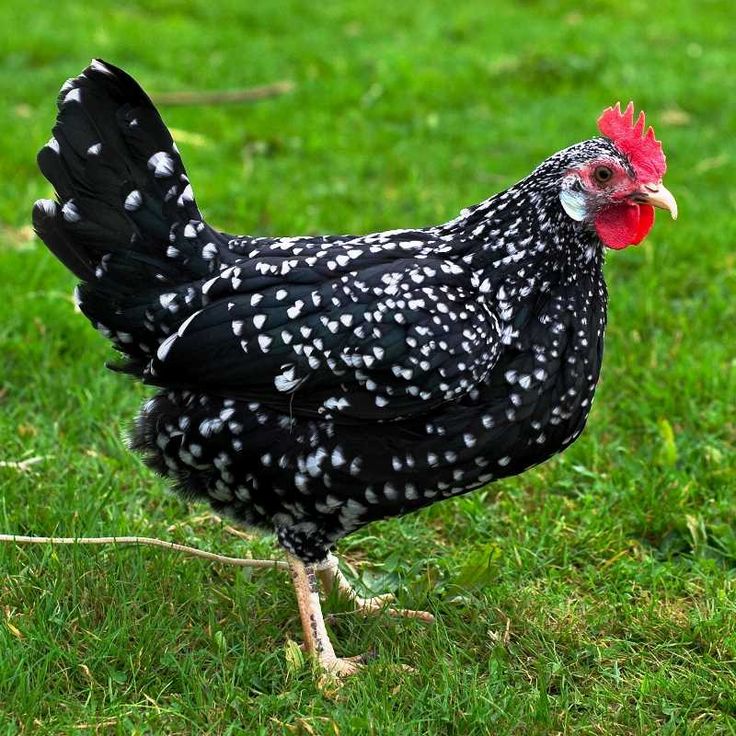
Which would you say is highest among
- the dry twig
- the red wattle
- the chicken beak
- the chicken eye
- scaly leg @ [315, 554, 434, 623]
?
the chicken eye

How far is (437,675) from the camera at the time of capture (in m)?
3.29

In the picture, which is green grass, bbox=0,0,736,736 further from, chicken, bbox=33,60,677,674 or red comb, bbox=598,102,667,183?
red comb, bbox=598,102,667,183

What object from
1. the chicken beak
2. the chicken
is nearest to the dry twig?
the chicken

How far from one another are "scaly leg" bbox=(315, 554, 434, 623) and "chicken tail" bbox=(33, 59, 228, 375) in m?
1.06

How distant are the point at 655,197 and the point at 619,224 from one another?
0.45 ft

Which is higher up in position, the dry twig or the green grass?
the dry twig

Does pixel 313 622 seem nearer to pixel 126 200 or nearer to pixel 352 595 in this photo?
pixel 352 595

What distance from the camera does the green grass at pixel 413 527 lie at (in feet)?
10.4

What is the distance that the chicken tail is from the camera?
3359mm

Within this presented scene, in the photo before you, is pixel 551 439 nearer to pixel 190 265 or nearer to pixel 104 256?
pixel 190 265

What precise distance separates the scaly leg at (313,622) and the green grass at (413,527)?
9 centimetres

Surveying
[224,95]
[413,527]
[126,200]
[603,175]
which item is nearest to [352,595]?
[413,527]

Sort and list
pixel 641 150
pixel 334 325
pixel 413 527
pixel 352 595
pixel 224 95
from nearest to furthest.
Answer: pixel 334 325 < pixel 641 150 < pixel 352 595 < pixel 413 527 < pixel 224 95

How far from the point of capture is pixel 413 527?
4164 millimetres
